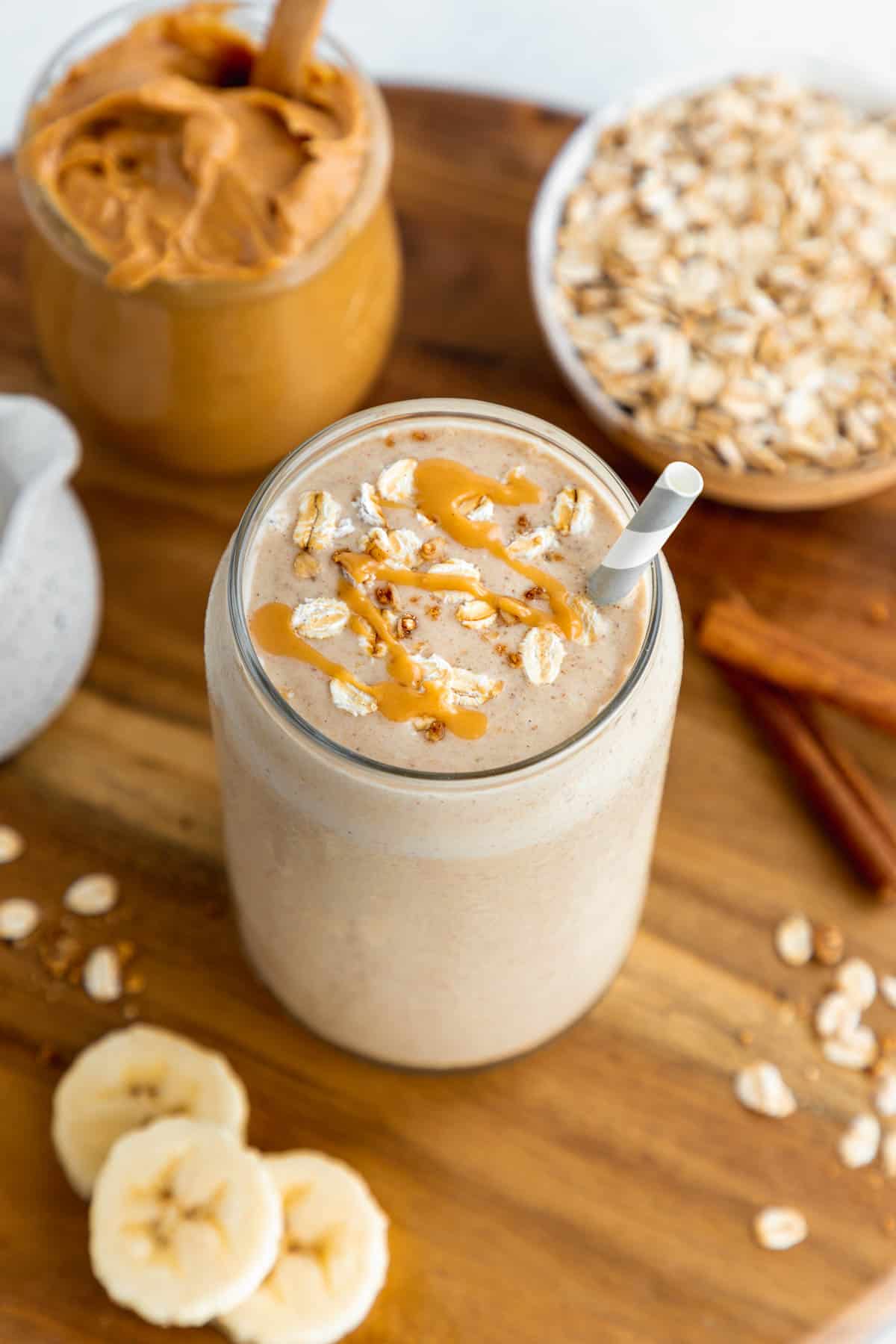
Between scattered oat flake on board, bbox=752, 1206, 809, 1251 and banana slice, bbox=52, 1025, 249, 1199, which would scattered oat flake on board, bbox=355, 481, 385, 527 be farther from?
scattered oat flake on board, bbox=752, 1206, 809, 1251

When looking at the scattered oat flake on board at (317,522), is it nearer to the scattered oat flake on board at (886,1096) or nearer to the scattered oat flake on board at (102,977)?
the scattered oat flake on board at (102,977)

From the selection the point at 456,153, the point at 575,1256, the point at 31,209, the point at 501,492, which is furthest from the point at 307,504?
the point at 456,153

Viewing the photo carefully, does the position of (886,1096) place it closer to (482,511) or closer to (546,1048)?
(546,1048)

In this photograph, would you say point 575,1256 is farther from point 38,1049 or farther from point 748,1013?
point 38,1049

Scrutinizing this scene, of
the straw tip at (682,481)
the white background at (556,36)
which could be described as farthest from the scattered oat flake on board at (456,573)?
the white background at (556,36)

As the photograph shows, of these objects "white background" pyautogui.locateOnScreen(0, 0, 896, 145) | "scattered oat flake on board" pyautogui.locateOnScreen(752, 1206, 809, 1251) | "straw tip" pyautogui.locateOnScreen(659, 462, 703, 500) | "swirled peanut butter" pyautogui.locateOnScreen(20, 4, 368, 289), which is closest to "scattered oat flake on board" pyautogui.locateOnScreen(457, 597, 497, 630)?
"straw tip" pyautogui.locateOnScreen(659, 462, 703, 500)
